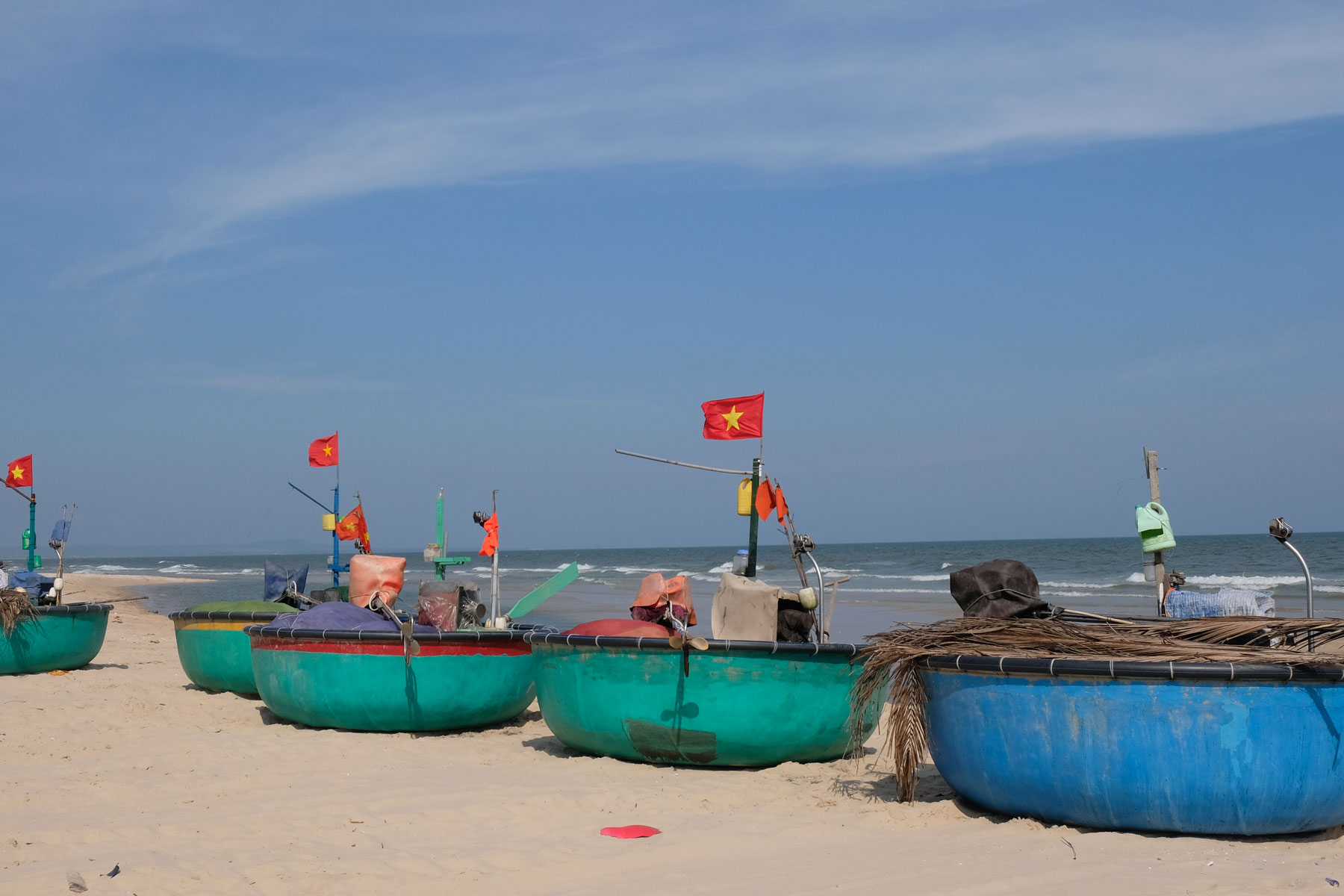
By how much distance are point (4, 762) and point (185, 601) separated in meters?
30.9

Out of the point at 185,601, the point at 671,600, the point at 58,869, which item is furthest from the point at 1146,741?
the point at 185,601

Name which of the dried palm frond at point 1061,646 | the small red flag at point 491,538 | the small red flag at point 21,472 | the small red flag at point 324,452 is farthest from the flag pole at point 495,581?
the small red flag at point 21,472

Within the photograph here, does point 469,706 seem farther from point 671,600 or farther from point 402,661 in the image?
point 671,600

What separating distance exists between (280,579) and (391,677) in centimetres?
468

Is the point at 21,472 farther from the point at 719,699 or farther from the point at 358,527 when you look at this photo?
the point at 719,699

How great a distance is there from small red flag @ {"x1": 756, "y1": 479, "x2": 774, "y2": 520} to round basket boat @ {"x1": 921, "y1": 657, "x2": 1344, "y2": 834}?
10.5 feet

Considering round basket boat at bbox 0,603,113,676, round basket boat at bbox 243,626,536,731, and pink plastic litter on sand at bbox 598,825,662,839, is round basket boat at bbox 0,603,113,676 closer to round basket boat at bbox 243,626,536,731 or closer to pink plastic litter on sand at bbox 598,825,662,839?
round basket boat at bbox 243,626,536,731

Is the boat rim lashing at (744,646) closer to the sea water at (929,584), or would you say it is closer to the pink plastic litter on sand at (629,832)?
the pink plastic litter on sand at (629,832)

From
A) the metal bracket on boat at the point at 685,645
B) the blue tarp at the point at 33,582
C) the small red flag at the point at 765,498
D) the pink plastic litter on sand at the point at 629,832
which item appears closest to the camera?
the pink plastic litter on sand at the point at 629,832

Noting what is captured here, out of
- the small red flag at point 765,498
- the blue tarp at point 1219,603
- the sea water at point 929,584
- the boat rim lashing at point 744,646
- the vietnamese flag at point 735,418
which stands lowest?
the sea water at point 929,584

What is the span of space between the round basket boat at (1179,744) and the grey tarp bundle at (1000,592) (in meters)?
1.19

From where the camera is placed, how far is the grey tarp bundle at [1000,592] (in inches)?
257

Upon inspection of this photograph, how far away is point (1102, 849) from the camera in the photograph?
199 inches

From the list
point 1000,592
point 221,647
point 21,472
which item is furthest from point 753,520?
point 21,472
